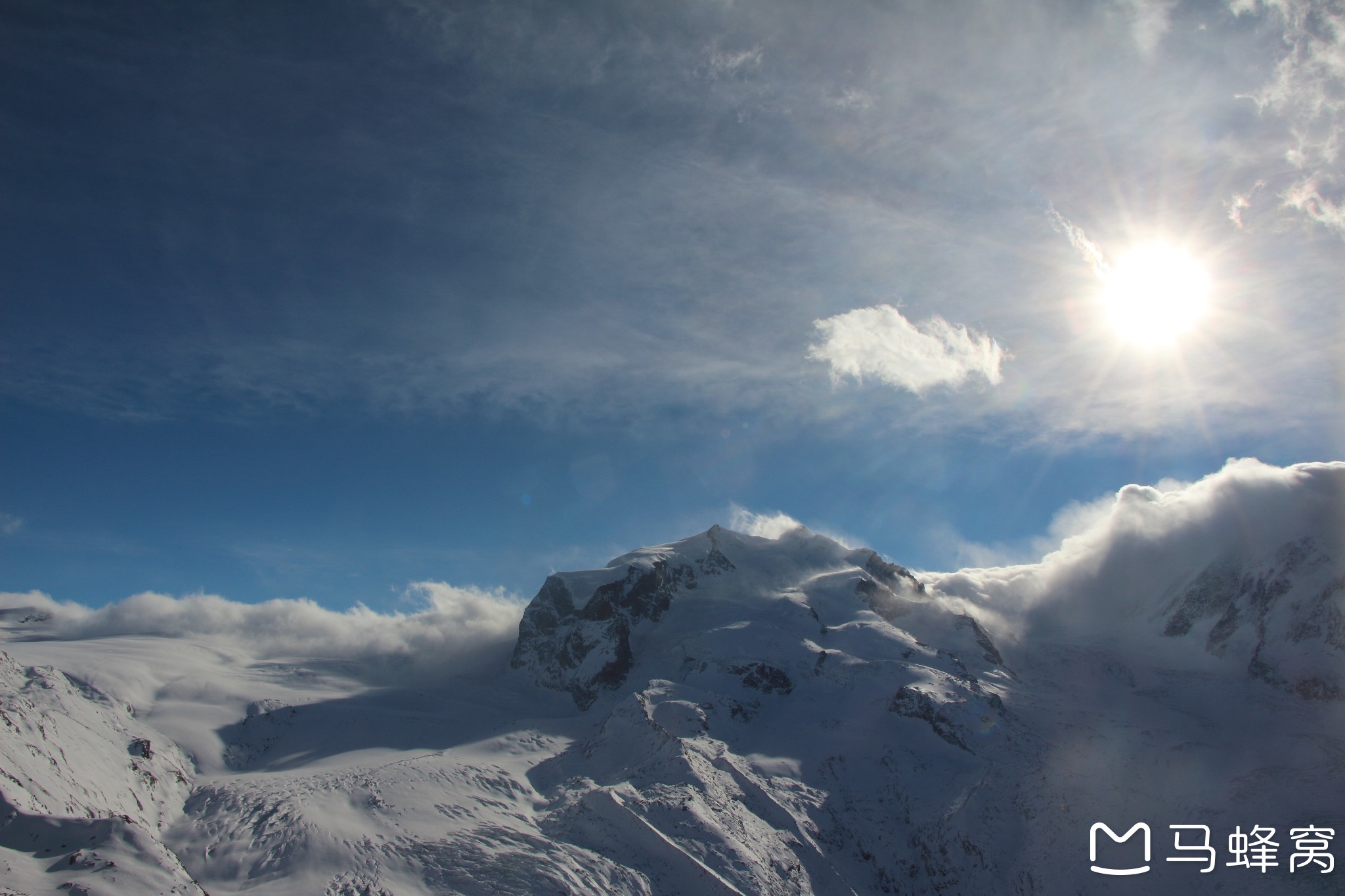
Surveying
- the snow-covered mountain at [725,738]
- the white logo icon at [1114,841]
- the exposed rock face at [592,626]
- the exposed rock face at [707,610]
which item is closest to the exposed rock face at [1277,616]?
the snow-covered mountain at [725,738]

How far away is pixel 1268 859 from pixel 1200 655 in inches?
2976

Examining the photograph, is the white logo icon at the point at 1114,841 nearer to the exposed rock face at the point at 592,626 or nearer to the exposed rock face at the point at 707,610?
the exposed rock face at the point at 707,610

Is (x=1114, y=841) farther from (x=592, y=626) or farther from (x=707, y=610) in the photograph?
(x=592, y=626)

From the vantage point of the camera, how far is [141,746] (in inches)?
2746

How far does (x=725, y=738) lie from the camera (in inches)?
3588

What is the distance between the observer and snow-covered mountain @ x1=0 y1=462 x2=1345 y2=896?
188 feet

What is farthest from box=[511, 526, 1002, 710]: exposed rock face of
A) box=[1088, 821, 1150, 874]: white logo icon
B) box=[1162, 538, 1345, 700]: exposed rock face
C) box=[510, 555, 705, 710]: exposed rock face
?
box=[1088, 821, 1150, 874]: white logo icon

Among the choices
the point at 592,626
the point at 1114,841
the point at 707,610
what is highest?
the point at 707,610

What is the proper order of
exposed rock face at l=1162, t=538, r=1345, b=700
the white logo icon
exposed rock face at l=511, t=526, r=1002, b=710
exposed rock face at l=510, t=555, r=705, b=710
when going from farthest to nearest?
exposed rock face at l=510, t=555, r=705, b=710 < exposed rock face at l=511, t=526, r=1002, b=710 < exposed rock face at l=1162, t=538, r=1345, b=700 < the white logo icon

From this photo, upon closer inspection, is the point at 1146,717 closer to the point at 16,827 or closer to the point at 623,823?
the point at 623,823

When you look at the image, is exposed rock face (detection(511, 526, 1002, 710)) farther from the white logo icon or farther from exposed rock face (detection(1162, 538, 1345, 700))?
the white logo icon

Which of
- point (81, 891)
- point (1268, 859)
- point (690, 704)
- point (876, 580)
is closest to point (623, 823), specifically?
point (690, 704)

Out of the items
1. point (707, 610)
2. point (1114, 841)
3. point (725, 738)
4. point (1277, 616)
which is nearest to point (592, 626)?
point (707, 610)

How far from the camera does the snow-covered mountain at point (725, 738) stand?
57.2 metres
